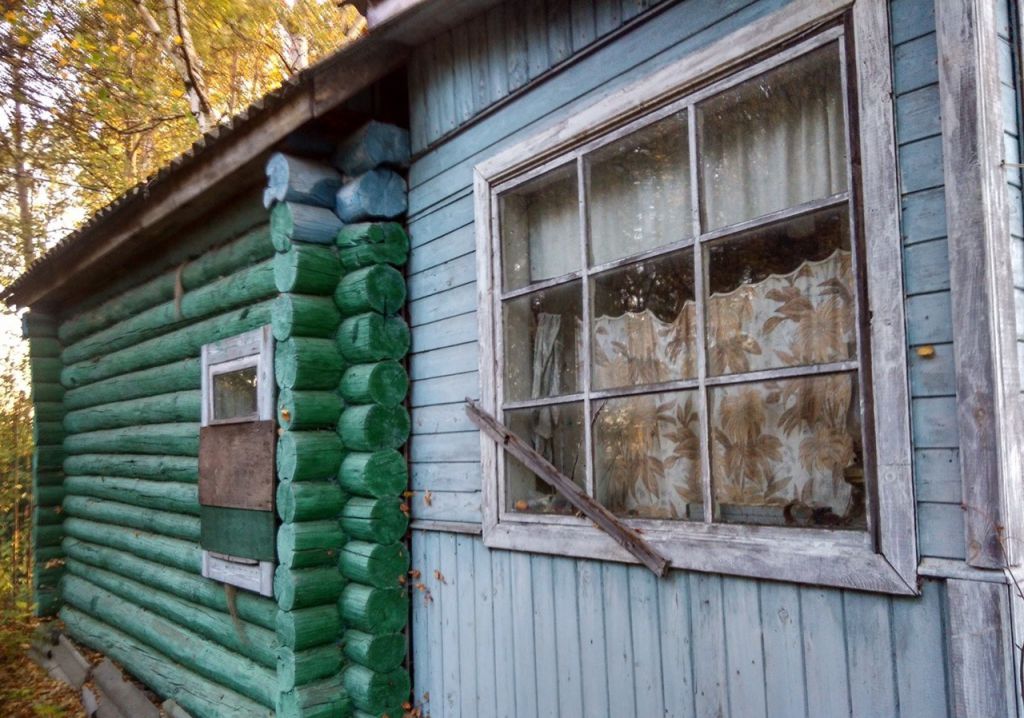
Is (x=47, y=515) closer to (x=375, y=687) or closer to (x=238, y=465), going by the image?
(x=238, y=465)

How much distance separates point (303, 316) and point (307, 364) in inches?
9.7

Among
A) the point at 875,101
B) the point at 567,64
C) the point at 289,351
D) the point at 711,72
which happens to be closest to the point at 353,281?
the point at 289,351

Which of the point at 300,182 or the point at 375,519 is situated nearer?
the point at 375,519

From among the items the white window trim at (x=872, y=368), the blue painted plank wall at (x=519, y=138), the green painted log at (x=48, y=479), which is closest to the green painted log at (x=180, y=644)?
the green painted log at (x=48, y=479)

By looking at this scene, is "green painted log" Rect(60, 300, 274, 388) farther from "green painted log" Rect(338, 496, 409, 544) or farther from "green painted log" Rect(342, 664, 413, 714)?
"green painted log" Rect(342, 664, 413, 714)

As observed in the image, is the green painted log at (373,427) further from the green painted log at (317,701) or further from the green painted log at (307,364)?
the green painted log at (317,701)

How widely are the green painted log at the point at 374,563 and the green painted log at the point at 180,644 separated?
1.08 m

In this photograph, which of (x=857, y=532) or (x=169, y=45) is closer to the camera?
(x=857, y=532)

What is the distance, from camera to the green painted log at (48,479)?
26.0ft

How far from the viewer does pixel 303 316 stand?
150 inches

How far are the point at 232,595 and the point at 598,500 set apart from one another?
110 inches

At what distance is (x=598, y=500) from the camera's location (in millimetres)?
2957

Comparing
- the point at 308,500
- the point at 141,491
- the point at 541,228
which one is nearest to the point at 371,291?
the point at 541,228

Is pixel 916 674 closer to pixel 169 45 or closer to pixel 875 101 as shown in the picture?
pixel 875 101
